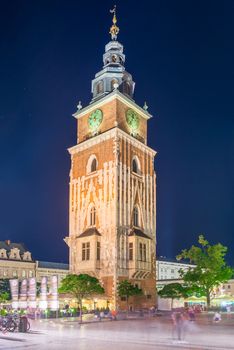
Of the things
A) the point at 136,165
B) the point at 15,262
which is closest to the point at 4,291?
the point at 15,262

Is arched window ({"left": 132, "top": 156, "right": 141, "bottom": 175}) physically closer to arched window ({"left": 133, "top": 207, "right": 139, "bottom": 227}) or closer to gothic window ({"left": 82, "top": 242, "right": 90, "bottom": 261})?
arched window ({"left": 133, "top": 207, "right": 139, "bottom": 227})

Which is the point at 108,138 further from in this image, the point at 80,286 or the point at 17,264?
the point at 17,264

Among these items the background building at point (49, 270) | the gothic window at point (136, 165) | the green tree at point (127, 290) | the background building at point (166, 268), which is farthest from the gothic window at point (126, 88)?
the background building at point (166, 268)

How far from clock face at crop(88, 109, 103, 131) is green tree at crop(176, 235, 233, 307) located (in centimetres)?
2614

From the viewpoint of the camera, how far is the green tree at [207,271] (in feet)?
214

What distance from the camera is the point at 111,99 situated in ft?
238

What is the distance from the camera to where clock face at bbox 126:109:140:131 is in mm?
74375

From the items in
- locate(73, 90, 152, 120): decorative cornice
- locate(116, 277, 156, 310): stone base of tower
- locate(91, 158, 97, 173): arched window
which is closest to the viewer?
locate(116, 277, 156, 310): stone base of tower

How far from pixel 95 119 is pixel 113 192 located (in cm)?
1518

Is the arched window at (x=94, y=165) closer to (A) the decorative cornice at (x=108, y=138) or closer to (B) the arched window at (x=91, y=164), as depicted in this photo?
(B) the arched window at (x=91, y=164)

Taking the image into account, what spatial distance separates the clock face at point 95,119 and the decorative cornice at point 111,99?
1.12 m

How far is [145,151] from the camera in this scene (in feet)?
249

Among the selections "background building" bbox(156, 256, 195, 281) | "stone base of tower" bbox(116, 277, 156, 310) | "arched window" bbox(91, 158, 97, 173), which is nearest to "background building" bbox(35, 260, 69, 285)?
"background building" bbox(156, 256, 195, 281)

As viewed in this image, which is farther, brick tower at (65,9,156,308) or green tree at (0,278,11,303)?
green tree at (0,278,11,303)
